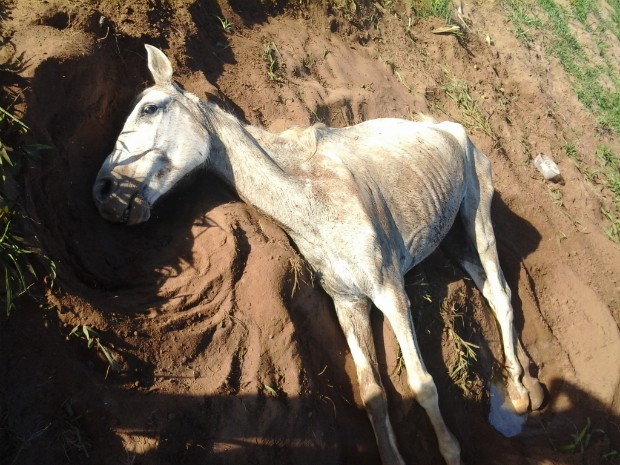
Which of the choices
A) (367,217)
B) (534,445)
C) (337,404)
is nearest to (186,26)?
(367,217)

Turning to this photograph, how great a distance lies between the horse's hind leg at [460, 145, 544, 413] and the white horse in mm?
972

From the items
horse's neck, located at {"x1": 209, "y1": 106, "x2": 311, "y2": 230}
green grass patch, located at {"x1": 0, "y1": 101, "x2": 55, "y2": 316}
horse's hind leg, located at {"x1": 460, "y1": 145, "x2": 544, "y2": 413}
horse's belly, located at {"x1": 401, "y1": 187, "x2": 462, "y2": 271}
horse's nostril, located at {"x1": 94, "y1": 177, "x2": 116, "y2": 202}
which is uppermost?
green grass patch, located at {"x1": 0, "y1": 101, "x2": 55, "y2": 316}

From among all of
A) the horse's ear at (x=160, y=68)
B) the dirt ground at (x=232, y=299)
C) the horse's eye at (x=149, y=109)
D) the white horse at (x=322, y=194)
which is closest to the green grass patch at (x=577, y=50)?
the dirt ground at (x=232, y=299)

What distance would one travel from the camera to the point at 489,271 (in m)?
5.31

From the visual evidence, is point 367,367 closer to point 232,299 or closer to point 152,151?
point 232,299

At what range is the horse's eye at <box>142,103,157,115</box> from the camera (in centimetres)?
365

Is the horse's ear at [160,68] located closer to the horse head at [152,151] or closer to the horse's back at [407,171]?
the horse head at [152,151]

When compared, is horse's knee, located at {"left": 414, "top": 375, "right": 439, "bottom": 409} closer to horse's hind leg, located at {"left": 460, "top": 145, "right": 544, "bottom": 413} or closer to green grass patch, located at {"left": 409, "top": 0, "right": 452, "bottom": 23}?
horse's hind leg, located at {"left": 460, "top": 145, "right": 544, "bottom": 413}

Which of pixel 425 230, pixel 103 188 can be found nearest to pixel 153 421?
pixel 103 188

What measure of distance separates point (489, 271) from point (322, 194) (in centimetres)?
237

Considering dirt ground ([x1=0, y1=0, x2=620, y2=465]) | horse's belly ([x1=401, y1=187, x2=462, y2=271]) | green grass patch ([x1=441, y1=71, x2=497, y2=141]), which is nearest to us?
dirt ground ([x1=0, y1=0, x2=620, y2=465])

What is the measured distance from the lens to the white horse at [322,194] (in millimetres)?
3514

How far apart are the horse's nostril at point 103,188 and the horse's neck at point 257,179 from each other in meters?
0.78

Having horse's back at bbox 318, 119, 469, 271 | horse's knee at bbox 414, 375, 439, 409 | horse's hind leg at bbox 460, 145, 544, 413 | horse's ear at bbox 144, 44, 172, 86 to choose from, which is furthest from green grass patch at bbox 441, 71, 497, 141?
horse's ear at bbox 144, 44, 172, 86
